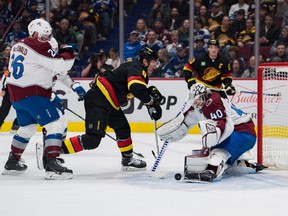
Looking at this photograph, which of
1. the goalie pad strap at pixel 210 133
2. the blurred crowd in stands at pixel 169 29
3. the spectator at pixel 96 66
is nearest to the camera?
the goalie pad strap at pixel 210 133

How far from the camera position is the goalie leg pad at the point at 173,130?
5.70 m

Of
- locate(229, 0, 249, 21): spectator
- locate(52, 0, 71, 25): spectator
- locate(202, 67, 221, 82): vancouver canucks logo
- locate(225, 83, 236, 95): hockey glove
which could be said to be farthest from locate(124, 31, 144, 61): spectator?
locate(225, 83, 236, 95): hockey glove

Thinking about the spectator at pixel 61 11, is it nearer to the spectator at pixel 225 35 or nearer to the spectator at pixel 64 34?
the spectator at pixel 64 34

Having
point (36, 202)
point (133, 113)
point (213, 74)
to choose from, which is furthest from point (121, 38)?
point (36, 202)

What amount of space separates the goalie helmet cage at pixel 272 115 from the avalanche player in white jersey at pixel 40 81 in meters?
1.62

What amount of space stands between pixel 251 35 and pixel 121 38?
179 cm

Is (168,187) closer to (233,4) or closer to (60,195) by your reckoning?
(60,195)

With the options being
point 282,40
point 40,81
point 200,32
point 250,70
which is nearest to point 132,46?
point 200,32

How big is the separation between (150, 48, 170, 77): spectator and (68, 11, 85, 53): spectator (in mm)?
1308

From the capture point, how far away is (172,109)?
393 inches

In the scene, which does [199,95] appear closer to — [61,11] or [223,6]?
[223,6]

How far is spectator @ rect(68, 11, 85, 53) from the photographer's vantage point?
1123cm

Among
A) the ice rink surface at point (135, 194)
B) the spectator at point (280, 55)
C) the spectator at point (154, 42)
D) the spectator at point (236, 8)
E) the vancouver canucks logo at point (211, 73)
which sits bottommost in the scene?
the ice rink surface at point (135, 194)

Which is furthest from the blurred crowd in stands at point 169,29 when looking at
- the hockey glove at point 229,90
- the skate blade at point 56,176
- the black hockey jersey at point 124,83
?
the skate blade at point 56,176
